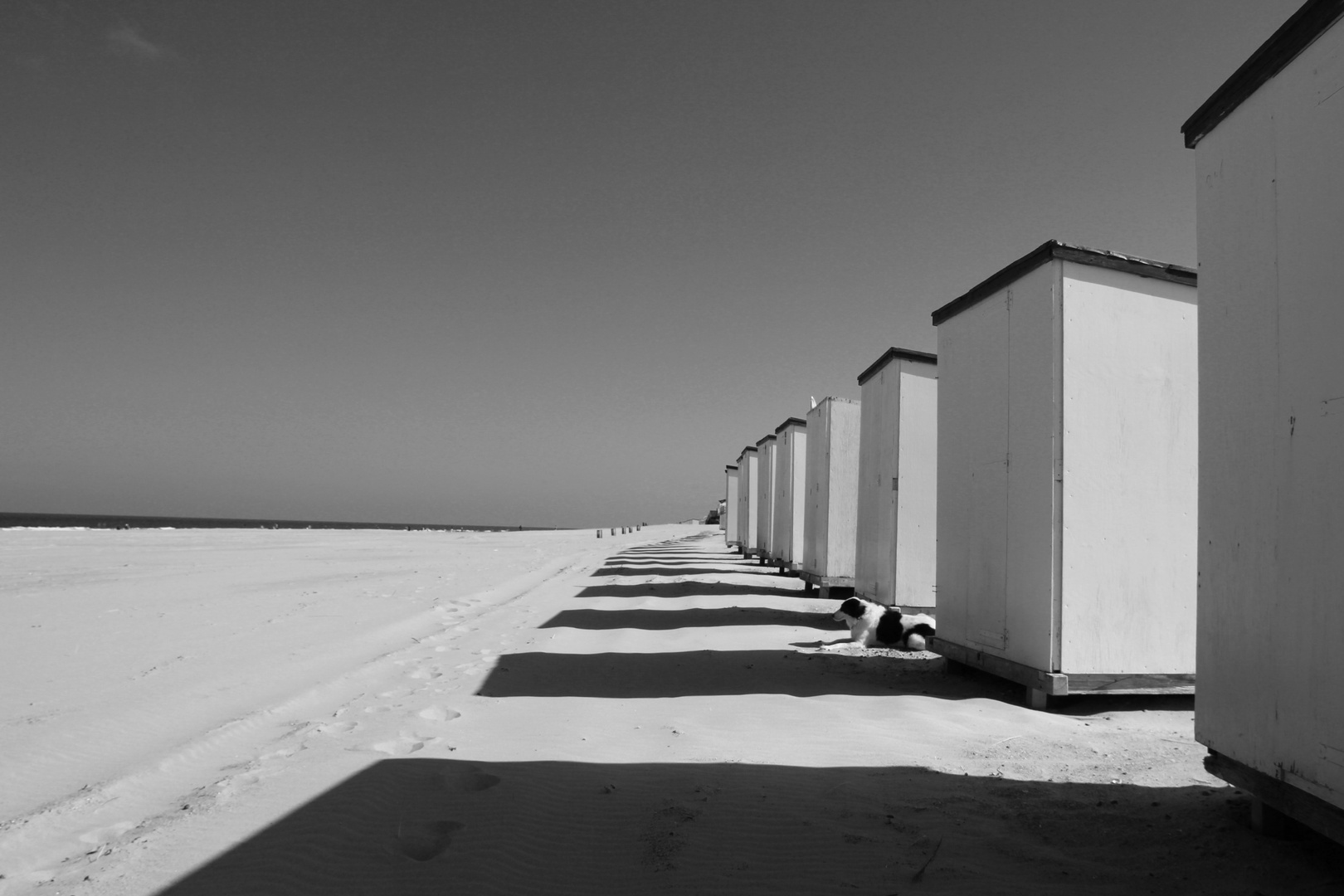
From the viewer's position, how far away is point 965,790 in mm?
3861

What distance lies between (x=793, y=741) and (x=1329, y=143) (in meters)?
3.75

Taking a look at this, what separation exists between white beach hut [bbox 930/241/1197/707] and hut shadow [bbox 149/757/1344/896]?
1933mm

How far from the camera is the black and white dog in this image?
8.16m

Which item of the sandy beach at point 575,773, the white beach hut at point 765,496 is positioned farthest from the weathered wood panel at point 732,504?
the sandy beach at point 575,773

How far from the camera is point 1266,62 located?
11.0 ft

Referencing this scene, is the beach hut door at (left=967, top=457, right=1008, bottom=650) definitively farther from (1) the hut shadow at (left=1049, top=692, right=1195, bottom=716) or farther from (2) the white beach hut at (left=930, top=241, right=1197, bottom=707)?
(1) the hut shadow at (left=1049, top=692, right=1195, bottom=716)

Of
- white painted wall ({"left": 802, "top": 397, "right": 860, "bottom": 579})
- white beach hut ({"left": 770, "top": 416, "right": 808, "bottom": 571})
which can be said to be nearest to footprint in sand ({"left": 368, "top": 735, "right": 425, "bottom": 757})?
white painted wall ({"left": 802, "top": 397, "right": 860, "bottom": 579})

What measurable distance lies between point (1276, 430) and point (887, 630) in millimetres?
5400

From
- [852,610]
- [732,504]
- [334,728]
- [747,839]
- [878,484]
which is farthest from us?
[732,504]

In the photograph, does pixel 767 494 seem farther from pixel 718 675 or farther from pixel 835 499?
pixel 718 675

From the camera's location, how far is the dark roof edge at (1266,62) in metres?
3.05

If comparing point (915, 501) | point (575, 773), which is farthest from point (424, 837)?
point (915, 501)

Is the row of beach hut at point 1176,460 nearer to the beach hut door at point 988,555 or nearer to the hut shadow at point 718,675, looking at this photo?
the beach hut door at point 988,555

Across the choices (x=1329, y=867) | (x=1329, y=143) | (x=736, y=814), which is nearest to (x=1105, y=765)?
(x=1329, y=867)
